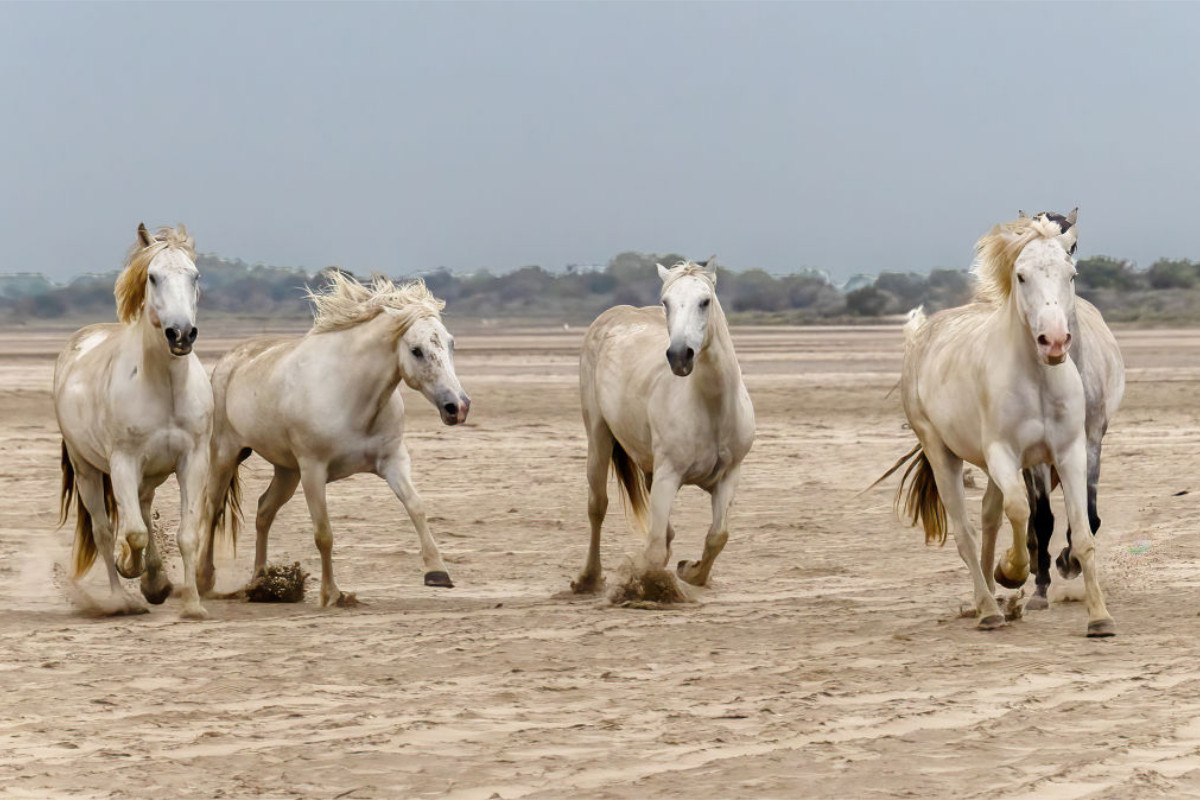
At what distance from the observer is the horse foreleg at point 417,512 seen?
8.59 metres

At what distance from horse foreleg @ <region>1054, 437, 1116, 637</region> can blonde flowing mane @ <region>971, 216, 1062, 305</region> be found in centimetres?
78

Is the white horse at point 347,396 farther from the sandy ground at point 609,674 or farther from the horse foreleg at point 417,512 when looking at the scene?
the sandy ground at point 609,674

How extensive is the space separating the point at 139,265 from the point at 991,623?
457 centimetres

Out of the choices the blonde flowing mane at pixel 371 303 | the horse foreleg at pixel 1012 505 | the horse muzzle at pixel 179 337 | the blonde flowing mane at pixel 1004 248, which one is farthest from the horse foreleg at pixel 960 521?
the horse muzzle at pixel 179 337

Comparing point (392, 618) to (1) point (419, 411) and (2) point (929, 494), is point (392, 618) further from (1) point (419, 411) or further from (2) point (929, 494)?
(1) point (419, 411)

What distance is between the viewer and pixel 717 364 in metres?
8.20

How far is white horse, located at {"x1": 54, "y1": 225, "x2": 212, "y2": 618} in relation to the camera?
26.3ft

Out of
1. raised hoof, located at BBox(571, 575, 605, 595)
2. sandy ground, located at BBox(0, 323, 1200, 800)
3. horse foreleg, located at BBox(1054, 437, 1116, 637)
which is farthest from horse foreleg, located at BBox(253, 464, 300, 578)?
horse foreleg, located at BBox(1054, 437, 1116, 637)

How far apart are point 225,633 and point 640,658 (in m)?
2.09

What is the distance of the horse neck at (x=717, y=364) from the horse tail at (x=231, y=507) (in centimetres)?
282

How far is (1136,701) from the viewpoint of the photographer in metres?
5.59

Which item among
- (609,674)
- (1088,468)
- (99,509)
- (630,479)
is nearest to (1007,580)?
(1088,468)

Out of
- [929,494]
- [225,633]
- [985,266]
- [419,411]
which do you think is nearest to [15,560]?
[225,633]

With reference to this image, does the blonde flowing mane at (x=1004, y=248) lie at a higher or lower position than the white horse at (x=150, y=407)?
higher
